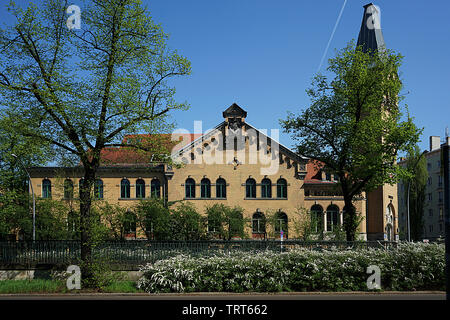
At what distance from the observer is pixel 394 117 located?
27.3 meters

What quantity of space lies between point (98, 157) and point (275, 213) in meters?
27.9

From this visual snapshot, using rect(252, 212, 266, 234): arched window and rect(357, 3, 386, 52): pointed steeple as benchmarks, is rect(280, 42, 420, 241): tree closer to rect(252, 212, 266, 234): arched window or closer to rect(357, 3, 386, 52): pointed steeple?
rect(252, 212, 266, 234): arched window

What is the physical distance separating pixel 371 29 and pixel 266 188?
2189 centimetres

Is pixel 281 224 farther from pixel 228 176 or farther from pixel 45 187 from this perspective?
pixel 45 187

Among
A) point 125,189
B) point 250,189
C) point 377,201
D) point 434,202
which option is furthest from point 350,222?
point 434,202

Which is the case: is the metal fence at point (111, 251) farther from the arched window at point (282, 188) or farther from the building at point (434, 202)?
the building at point (434, 202)

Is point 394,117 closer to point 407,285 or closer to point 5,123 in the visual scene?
point 407,285

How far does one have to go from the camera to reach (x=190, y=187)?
154 feet

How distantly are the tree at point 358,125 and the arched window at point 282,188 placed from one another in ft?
61.4

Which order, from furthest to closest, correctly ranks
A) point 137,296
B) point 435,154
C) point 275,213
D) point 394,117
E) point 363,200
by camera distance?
point 435,154
point 363,200
point 275,213
point 394,117
point 137,296

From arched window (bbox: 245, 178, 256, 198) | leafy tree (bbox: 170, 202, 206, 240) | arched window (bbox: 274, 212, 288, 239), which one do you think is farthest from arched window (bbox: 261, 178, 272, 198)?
leafy tree (bbox: 170, 202, 206, 240)

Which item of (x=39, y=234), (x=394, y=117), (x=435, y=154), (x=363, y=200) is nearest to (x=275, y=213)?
(x=363, y=200)

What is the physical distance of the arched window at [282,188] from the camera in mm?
47375

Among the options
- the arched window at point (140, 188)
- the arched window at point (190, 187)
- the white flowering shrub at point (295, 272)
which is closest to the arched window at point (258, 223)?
the arched window at point (190, 187)
